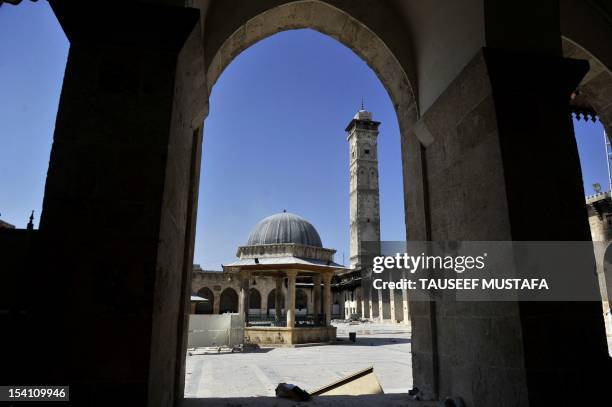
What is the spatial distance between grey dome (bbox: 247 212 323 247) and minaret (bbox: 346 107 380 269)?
30432 millimetres

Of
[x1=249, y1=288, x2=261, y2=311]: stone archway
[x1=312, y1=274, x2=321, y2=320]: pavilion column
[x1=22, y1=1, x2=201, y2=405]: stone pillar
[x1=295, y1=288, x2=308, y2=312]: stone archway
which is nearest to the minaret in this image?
[x1=295, y1=288, x2=308, y2=312]: stone archway

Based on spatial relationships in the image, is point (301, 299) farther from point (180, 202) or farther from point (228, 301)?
point (180, 202)

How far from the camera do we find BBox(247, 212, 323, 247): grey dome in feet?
62.5

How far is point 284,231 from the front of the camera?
759 inches

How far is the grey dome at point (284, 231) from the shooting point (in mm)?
19062

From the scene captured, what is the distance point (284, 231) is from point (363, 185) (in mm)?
35644

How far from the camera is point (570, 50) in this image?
508cm

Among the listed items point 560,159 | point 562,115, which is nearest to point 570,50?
point 562,115

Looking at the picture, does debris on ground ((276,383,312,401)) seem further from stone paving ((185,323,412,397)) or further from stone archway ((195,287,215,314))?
stone archway ((195,287,215,314))

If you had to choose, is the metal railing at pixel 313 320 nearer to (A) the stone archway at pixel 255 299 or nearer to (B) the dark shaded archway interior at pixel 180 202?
(B) the dark shaded archway interior at pixel 180 202

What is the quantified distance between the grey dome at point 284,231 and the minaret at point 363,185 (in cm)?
3043

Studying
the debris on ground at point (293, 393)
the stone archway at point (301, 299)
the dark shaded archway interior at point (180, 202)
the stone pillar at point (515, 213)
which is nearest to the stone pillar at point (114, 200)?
the dark shaded archway interior at point (180, 202)

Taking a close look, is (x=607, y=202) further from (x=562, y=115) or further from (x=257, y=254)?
(x=562, y=115)

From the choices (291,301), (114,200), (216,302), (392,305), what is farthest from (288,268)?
(216,302)
